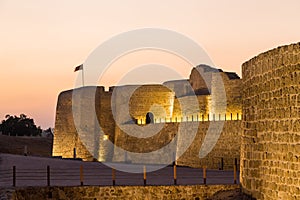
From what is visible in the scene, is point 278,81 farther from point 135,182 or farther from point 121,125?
point 121,125

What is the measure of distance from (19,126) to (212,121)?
51.9 metres

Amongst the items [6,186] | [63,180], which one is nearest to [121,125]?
[63,180]

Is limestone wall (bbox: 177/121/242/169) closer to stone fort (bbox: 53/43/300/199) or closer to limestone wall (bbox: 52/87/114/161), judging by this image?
stone fort (bbox: 53/43/300/199)

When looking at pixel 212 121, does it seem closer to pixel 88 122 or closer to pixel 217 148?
pixel 217 148

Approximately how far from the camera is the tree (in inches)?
2832

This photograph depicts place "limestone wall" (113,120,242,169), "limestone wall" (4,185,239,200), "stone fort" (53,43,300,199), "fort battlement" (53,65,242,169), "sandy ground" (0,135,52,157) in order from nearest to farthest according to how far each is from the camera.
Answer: "stone fort" (53,43,300,199) → "limestone wall" (4,185,239,200) → "limestone wall" (113,120,242,169) → "fort battlement" (53,65,242,169) → "sandy ground" (0,135,52,157)

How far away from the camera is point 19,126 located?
74.7 metres

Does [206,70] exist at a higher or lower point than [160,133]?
higher


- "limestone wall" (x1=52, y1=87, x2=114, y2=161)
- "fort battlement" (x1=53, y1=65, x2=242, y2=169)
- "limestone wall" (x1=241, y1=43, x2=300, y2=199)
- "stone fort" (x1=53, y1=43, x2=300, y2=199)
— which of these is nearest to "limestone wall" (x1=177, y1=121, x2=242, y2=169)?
"stone fort" (x1=53, y1=43, x2=300, y2=199)

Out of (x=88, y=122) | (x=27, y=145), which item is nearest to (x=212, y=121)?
(x=88, y=122)

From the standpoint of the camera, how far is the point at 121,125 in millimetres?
36125

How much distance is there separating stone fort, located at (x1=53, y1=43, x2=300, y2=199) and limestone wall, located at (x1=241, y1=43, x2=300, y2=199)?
16mm

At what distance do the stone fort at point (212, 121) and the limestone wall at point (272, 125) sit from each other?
2 centimetres

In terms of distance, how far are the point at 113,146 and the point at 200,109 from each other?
8.41m
